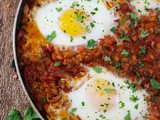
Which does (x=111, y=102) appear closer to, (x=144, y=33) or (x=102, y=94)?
(x=102, y=94)

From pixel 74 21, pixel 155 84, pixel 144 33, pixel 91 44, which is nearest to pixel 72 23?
pixel 74 21

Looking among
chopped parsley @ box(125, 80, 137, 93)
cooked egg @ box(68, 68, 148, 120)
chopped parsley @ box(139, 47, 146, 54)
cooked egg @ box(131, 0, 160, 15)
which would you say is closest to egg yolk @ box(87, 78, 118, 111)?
cooked egg @ box(68, 68, 148, 120)

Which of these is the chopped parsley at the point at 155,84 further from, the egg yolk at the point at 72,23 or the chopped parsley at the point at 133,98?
the egg yolk at the point at 72,23

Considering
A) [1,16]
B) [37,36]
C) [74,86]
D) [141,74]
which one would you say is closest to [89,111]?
[74,86]

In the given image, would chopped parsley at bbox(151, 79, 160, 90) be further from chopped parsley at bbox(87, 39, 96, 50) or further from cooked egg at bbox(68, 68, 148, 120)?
chopped parsley at bbox(87, 39, 96, 50)

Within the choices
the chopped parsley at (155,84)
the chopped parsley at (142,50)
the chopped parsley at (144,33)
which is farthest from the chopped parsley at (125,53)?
the chopped parsley at (155,84)
